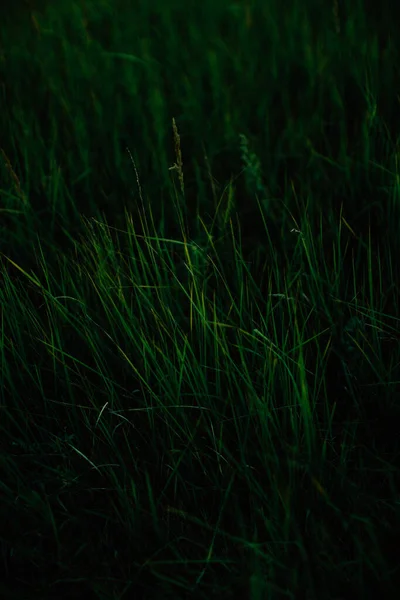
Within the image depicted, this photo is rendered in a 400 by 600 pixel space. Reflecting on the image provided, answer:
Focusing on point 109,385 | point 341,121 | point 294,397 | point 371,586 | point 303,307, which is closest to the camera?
point 371,586

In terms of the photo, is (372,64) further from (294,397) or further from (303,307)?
(294,397)

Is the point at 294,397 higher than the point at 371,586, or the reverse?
the point at 294,397

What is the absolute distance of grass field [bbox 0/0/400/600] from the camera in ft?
3.76

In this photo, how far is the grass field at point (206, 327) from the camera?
1.15 m

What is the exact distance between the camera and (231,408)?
1321 mm

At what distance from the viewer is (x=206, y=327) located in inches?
56.1

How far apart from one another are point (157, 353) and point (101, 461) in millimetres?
282

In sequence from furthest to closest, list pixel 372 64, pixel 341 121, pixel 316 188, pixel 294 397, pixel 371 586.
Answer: pixel 372 64, pixel 341 121, pixel 316 188, pixel 294 397, pixel 371 586

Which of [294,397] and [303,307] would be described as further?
[303,307]

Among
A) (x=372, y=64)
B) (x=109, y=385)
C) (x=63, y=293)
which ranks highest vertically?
(x=372, y=64)

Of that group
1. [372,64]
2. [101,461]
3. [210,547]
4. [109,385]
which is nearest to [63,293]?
[109,385]

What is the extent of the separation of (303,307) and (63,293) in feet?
1.94

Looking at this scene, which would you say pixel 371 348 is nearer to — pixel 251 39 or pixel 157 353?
pixel 157 353

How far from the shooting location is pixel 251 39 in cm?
254
